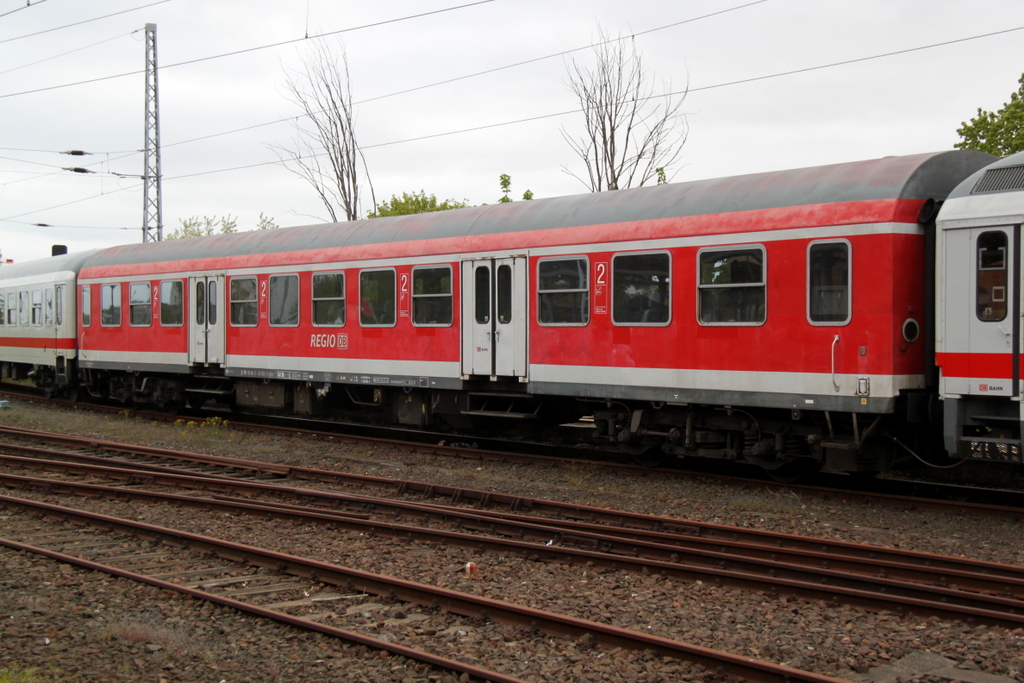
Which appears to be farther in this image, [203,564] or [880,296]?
[880,296]

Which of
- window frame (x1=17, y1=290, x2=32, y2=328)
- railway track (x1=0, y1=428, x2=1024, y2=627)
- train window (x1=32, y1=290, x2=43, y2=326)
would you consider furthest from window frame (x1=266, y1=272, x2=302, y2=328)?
window frame (x1=17, y1=290, x2=32, y2=328)

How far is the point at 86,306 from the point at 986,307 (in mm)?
18769

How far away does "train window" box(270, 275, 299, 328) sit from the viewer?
50.9 ft

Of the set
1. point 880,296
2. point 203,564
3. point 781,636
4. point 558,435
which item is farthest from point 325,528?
point 558,435

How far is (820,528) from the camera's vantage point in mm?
8422

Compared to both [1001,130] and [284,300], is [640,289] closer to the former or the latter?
[284,300]

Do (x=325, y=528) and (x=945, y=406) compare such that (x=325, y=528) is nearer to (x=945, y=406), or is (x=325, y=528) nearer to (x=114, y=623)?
(x=114, y=623)

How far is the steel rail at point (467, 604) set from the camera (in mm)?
4902

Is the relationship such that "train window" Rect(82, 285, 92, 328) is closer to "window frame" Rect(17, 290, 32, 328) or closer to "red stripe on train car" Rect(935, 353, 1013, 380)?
"window frame" Rect(17, 290, 32, 328)

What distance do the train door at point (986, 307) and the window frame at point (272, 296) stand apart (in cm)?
1042

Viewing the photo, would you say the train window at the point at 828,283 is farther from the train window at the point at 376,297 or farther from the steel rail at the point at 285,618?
the train window at the point at 376,297

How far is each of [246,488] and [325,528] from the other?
225 centimetres

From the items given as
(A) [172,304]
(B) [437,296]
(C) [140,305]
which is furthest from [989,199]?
→ (C) [140,305]

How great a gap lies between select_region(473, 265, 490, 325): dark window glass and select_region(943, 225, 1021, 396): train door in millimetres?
6042
